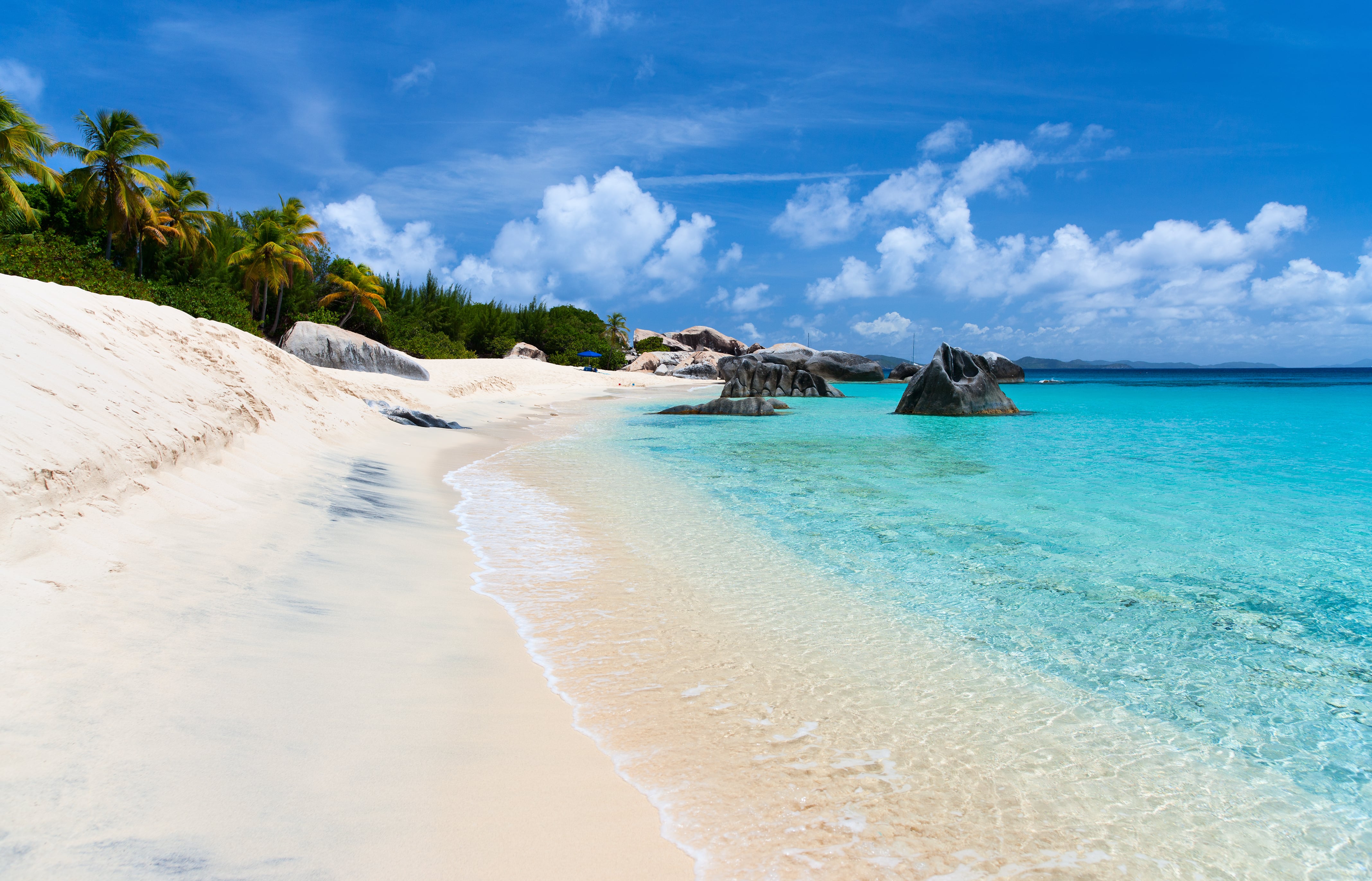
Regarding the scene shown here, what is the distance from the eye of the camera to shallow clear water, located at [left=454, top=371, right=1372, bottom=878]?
2.39 meters

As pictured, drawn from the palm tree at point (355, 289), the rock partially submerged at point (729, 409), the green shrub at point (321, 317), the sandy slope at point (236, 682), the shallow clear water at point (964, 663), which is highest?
the palm tree at point (355, 289)

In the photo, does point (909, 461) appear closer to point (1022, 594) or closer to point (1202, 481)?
point (1202, 481)

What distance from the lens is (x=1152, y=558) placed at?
5.88 m

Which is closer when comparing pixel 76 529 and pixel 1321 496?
pixel 76 529

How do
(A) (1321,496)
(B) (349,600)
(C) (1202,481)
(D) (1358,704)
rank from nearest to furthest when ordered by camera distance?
(D) (1358,704) < (B) (349,600) < (A) (1321,496) < (C) (1202,481)

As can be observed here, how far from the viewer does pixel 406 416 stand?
13906 mm

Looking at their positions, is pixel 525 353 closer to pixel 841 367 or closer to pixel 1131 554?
pixel 841 367

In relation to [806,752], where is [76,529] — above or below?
above

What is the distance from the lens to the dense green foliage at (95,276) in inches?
785

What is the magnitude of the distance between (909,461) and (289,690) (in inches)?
425

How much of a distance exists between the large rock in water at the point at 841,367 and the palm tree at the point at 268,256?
39.9 metres

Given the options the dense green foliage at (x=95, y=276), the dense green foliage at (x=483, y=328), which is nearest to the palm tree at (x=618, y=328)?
the dense green foliage at (x=483, y=328)

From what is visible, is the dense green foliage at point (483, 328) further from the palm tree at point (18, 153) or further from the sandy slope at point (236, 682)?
the sandy slope at point (236, 682)

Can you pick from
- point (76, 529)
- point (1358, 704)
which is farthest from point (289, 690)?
point (1358, 704)
